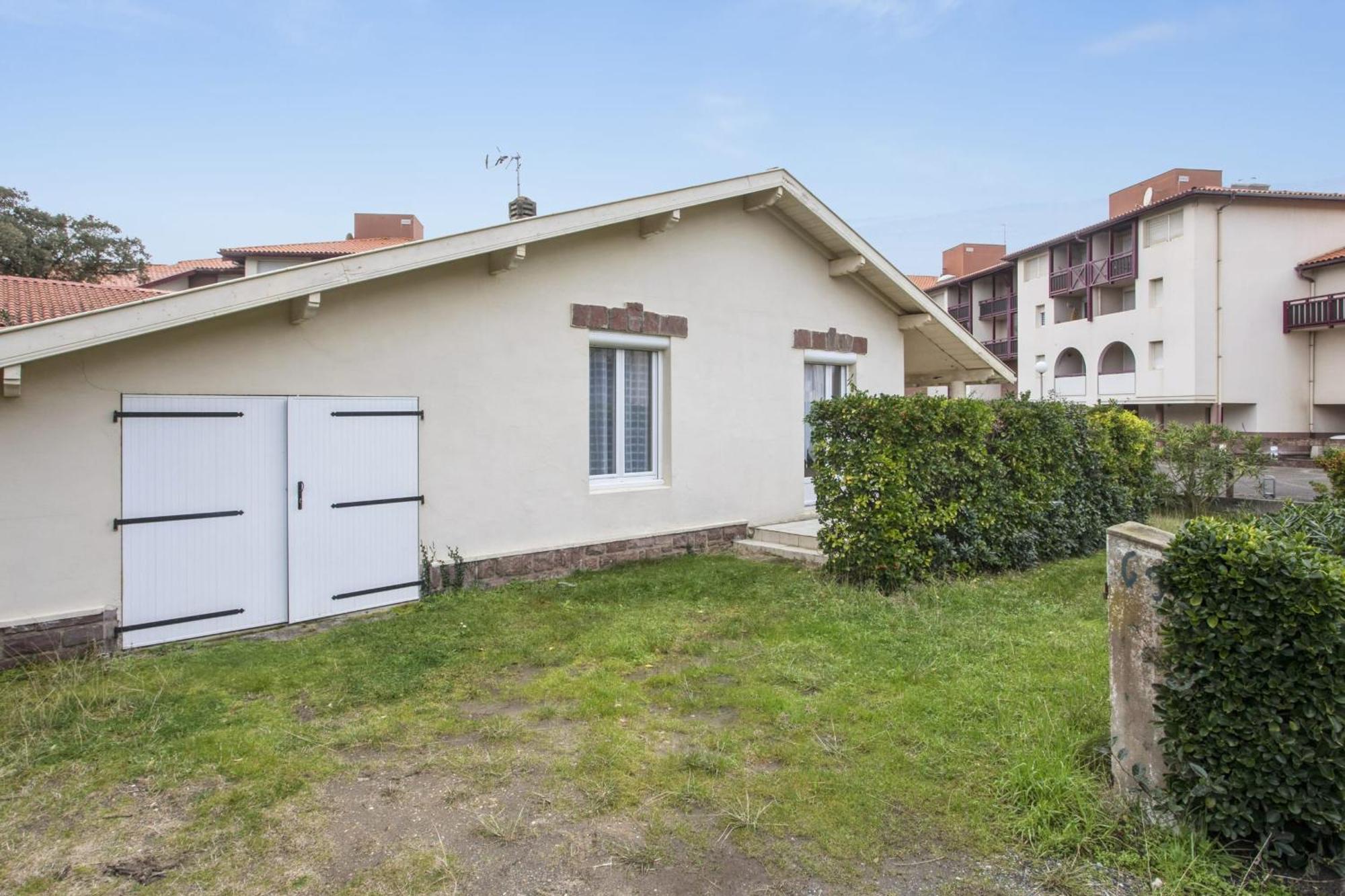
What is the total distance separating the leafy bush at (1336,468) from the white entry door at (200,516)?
1201cm

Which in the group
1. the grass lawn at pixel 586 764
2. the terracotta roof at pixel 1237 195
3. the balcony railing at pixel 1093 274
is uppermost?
the terracotta roof at pixel 1237 195

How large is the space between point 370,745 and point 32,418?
→ 3.67 metres

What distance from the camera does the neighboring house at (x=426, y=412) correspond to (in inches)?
215

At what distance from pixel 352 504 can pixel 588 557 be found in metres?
2.69

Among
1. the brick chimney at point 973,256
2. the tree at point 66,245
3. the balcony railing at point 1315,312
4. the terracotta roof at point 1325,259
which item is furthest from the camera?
the brick chimney at point 973,256

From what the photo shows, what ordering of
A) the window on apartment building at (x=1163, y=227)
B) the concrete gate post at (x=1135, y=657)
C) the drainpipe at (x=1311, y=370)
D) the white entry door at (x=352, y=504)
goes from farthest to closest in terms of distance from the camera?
the window on apartment building at (x=1163, y=227) < the drainpipe at (x=1311, y=370) < the white entry door at (x=352, y=504) < the concrete gate post at (x=1135, y=657)

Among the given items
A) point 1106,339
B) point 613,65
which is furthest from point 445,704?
point 1106,339

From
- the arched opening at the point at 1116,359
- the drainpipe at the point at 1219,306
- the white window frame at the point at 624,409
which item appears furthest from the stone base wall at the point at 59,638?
the arched opening at the point at 1116,359

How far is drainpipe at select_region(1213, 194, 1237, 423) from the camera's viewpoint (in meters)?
28.5

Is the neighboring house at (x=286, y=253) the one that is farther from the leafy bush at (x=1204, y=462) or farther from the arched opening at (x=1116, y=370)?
the arched opening at (x=1116, y=370)

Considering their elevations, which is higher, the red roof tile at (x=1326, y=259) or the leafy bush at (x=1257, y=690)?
the red roof tile at (x=1326, y=259)

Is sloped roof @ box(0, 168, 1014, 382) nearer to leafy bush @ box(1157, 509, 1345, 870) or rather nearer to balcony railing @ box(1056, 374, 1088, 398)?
leafy bush @ box(1157, 509, 1345, 870)

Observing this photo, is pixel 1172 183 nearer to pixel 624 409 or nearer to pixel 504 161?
pixel 504 161

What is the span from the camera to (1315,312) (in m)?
28.0
